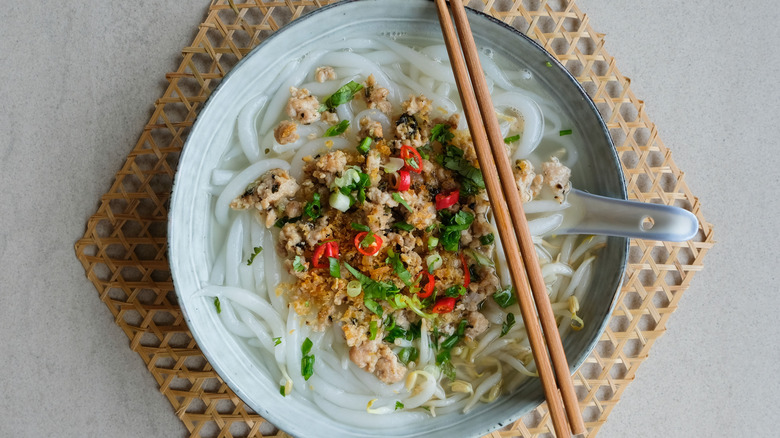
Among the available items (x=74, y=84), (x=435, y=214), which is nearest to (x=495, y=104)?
(x=435, y=214)

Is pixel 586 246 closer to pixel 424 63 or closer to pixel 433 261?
pixel 433 261

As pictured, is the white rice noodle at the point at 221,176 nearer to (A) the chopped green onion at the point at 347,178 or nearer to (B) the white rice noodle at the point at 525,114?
(A) the chopped green onion at the point at 347,178

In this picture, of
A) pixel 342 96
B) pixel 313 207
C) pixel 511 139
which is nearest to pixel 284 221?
pixel 313 207

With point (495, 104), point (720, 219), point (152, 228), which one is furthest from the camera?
point (720, 219)

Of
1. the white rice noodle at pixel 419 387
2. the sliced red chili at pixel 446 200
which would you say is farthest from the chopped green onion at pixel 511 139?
the white rice noodle at pixel 419 387

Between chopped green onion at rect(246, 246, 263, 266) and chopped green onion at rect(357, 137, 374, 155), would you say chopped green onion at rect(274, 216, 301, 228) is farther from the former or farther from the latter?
chopped green onion at rect(357, 137, 374, 155)

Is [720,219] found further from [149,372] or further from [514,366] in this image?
[149,372]

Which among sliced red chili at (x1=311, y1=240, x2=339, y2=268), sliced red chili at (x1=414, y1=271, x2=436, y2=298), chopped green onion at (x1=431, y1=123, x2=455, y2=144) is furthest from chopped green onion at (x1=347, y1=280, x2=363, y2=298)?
chopped green onion at (x1=431, y1=123, x2=455, y2=144)
